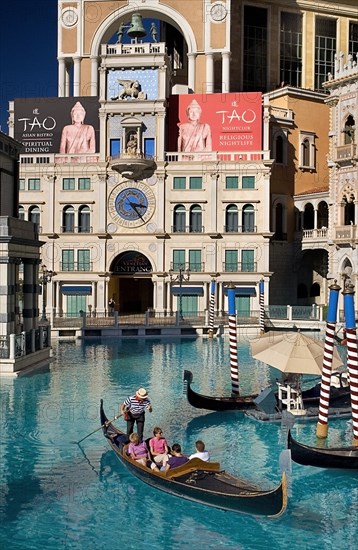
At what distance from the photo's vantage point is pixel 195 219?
45.0 m

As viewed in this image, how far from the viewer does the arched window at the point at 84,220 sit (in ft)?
149

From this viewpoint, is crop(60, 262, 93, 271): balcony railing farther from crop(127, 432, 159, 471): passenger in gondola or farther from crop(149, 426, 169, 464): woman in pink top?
crop(149, 426, 169, 464): woman in pink top

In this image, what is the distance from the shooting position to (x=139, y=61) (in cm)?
4519

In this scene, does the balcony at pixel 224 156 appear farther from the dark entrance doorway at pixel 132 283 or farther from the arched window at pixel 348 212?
the dark entrance doorway at pixel 132 283

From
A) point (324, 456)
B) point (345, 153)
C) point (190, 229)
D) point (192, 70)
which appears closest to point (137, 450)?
point (324, 456)

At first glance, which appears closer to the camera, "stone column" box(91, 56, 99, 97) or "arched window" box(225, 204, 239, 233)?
"arched window" box(225, 204, 239, 233)

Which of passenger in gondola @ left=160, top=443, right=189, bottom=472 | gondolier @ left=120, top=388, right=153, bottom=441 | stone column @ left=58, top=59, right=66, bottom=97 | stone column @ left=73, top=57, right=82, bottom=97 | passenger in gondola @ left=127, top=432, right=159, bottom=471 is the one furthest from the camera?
stone column @ left=58, top=59, right=66, bottom=97

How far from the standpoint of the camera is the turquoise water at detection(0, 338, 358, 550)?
37.4 ft

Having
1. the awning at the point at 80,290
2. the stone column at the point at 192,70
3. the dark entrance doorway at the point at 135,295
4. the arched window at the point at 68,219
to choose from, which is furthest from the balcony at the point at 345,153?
the awning at the point at 80,290

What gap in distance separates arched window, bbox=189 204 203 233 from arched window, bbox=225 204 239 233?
1.69m

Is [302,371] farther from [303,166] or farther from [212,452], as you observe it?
[303,166]

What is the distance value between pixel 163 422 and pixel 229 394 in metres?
4.38

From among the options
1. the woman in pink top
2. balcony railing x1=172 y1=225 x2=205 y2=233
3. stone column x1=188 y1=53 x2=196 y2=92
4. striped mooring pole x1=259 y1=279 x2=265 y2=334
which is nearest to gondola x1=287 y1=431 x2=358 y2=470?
the woman in pink top

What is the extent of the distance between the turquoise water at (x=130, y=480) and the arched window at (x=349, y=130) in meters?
23.3
